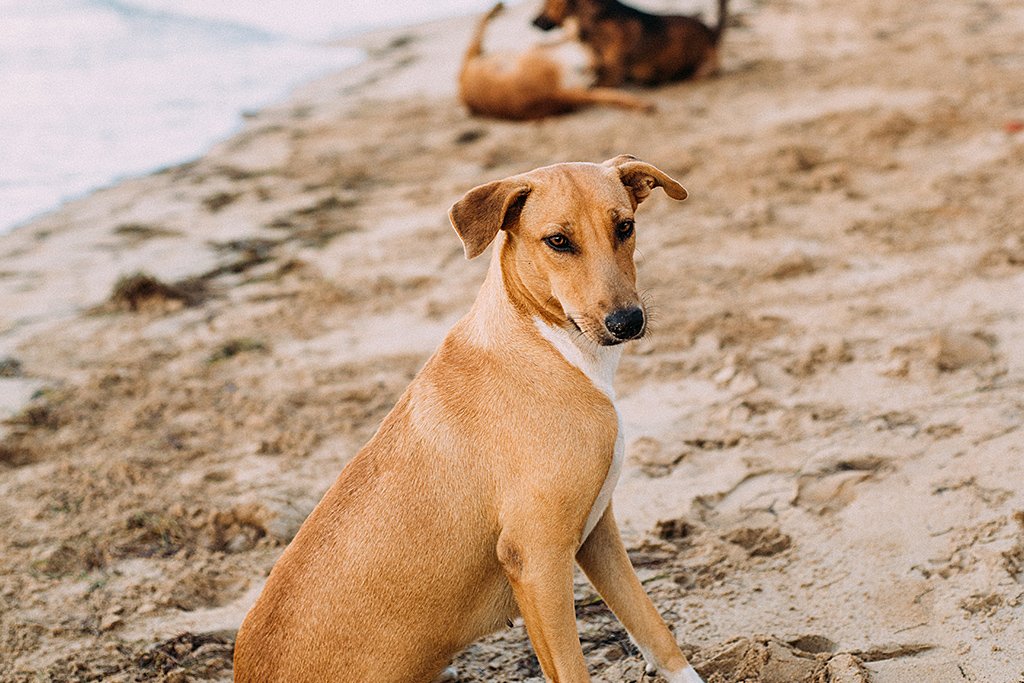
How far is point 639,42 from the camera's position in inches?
377

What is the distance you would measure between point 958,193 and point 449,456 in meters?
4.60

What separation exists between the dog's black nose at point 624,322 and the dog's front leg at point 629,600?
0.58 meters

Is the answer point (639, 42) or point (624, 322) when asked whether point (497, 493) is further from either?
point (639, 42)

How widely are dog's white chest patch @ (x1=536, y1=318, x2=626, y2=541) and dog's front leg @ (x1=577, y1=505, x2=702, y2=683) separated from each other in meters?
0.08

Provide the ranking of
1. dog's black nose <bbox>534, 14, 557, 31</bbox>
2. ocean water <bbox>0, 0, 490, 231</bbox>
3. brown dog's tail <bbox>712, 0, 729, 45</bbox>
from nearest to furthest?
dog's black nose <bbox>534, 14, 557, 31</bbox>, brown dog's tail <bbox>712, 0, 729, 45</bbox>, ocean water <bbox>0, 0, 490, 231</bbox>

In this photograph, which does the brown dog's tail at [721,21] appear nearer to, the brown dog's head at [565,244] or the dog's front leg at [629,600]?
the brown dog's head at [565,244]

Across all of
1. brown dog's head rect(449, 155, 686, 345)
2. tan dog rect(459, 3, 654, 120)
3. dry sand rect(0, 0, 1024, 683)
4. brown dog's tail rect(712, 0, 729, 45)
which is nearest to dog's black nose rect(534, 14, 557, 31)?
tan dog rect(459, 3, 654, 120)

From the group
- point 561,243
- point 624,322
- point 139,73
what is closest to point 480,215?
point 561,243

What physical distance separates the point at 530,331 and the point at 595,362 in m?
0.21

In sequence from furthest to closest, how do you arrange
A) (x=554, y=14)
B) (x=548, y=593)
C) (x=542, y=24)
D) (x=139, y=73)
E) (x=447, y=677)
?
(x=139, y=73), (x=554, y=14), (x=542, y=24), (x=447, y=677), (x=548, y=593)

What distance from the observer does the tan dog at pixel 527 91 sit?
8891mm

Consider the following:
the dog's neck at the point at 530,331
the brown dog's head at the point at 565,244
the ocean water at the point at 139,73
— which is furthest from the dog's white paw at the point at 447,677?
the ocean water at the point at 139,73

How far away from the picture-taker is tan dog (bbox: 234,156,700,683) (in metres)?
2.62

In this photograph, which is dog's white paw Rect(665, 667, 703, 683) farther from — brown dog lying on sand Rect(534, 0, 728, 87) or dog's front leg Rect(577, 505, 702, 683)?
brown dog lying on sand Rect(534, 0, 728, 87)
